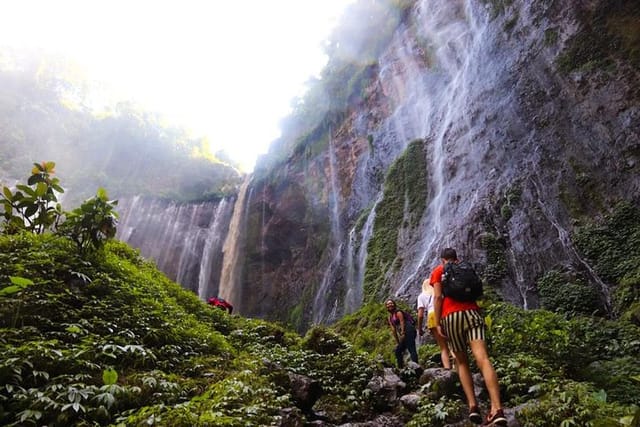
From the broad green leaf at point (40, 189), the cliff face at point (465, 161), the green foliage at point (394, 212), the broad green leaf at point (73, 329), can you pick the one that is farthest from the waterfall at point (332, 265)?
the broad green leaf at point (73, 329)

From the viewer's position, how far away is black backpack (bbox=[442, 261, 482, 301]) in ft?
13.3

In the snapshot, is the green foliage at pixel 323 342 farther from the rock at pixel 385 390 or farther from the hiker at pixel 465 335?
the hiker at pixel 465 335

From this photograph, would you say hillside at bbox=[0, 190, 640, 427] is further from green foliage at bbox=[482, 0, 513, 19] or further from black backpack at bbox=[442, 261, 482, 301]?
green foliage at bbox=[482, 0, 513, 19]

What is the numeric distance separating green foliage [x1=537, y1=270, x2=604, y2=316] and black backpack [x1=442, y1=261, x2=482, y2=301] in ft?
17.9

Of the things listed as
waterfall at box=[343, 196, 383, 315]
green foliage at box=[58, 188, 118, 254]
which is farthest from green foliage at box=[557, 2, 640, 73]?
green foliage at box=[58, 188, 118, 254]

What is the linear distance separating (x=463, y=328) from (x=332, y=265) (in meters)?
15.9

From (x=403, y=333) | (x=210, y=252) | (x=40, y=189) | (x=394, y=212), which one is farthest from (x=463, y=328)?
(x=210, y=252)

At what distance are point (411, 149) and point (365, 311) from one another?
722 centimetres

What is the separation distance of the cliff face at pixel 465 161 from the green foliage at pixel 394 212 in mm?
55

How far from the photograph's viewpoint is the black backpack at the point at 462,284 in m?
4.04

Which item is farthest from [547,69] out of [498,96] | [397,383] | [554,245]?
[397,383]

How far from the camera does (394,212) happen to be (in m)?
16.6

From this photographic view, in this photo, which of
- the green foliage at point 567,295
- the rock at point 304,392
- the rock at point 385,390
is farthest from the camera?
the green foliage at point 567,295

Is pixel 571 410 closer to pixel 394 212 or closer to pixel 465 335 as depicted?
pixel 465 335
